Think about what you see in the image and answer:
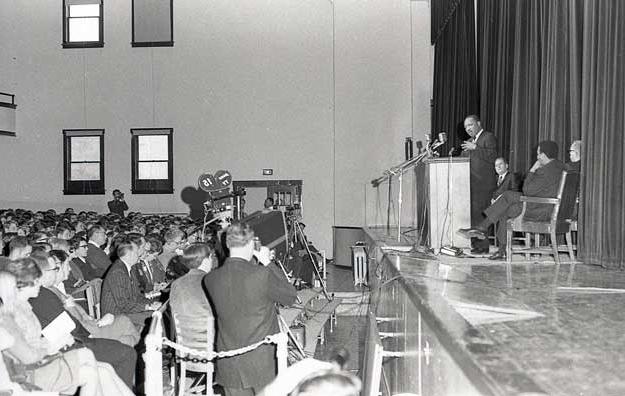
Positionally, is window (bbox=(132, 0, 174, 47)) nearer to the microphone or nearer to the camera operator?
the camera operator

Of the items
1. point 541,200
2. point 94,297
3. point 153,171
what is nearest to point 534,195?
point 541,200

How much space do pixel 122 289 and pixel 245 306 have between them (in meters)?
2.66

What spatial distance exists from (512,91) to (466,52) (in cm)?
251

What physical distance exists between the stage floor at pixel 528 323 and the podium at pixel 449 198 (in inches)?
56.0

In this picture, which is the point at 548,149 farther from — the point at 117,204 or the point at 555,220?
the point at 117,204

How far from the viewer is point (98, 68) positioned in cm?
1717

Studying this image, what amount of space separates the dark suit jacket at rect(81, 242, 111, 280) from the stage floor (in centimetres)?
374

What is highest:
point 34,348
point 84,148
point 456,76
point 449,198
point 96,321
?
point 456,76

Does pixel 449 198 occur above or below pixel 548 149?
below

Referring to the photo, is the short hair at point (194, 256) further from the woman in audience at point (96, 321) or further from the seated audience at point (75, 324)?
the woman in audience at point (96, 321)

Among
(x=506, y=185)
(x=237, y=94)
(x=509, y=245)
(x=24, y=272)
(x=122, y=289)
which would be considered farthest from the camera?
(x=237, y=94)

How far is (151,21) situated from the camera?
1712cm

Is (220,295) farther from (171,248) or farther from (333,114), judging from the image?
(333,114)

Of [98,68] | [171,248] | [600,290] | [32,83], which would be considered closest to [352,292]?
[171,248]
